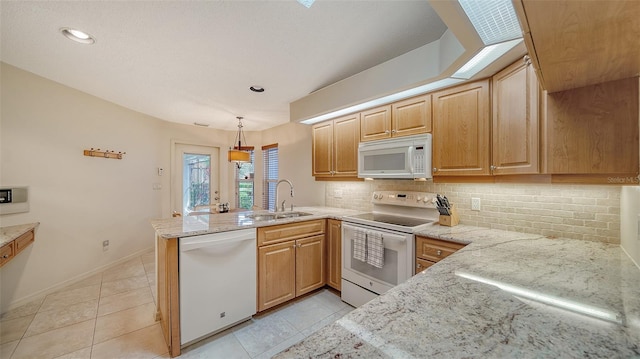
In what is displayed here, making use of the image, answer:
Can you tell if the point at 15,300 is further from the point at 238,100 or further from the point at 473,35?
the point at 473,35

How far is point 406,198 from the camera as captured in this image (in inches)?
99.5

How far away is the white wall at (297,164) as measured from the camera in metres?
3.87

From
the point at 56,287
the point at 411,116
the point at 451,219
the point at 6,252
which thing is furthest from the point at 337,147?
the point at 56,287

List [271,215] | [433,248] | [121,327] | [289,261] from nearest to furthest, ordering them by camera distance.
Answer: [433,248] < [121,327] < [289,261] < [271,215]

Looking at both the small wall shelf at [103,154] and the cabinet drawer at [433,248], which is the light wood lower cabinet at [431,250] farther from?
the small wall shelf at [103,154]

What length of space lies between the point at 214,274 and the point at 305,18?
2073 millimetres

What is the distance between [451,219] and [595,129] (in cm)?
110

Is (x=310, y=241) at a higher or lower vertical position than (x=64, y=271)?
higher

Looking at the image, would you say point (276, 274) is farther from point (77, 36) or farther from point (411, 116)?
point (77, 36)

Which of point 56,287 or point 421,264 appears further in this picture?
point 56,287

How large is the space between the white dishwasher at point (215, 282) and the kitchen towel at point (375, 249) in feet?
3.49

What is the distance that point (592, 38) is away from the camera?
0.72m

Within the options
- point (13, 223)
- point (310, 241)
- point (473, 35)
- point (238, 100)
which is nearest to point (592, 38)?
point (473, 35)

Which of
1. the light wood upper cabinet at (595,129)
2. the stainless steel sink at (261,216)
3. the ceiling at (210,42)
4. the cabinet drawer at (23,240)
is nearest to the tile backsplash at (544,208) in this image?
the light wood upper cabinet at (595,129)
